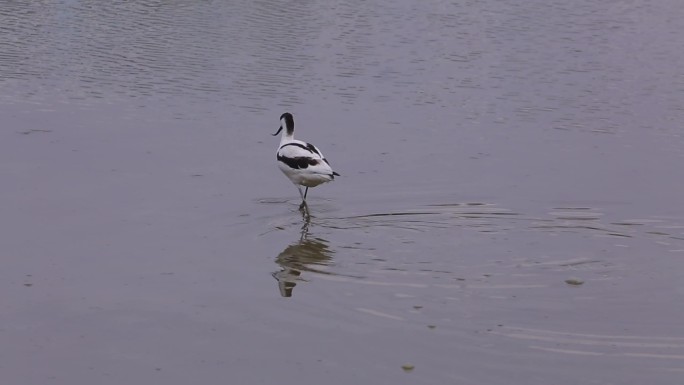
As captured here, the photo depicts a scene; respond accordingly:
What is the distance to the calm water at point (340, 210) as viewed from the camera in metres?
7.72

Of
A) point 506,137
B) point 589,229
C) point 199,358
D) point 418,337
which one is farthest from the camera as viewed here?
point 506,137

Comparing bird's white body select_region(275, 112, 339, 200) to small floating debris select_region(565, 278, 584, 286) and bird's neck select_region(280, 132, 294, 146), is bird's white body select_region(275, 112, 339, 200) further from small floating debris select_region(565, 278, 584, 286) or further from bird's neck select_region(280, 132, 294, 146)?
small floating debris select_region(565, 278, 584, 286)

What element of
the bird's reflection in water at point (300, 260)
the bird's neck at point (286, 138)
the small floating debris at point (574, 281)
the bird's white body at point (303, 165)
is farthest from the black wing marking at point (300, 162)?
the small floating debris at point (574, 281)

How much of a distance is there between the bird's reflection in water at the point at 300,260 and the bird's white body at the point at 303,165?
0.98m

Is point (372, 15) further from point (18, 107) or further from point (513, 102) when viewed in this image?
point (18, 107)

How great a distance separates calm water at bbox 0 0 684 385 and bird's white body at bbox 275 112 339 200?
0.27 m

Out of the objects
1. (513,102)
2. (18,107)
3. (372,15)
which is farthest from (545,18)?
(18,107)

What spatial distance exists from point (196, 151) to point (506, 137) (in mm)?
4124

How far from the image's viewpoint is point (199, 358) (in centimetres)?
746

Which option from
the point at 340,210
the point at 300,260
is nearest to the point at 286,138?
the point at 340,210

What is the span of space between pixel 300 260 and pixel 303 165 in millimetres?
2079

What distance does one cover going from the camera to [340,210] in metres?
11.8

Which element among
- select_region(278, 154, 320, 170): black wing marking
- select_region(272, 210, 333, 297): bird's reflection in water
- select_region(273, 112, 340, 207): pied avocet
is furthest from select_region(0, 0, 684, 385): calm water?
select_region(278, 154, 320, 170): black wing marking

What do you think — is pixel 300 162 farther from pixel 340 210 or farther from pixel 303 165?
pixel 340 210
